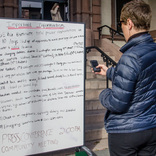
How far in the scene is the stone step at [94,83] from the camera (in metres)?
5.07

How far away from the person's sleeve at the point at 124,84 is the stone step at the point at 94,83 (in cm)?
355

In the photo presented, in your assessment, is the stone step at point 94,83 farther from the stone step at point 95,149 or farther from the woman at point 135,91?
the woman at point 135,91

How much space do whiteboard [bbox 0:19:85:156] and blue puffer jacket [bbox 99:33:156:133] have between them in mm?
1001

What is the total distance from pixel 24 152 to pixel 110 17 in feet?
28.0

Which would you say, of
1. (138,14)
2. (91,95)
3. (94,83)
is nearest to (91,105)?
(91,95)

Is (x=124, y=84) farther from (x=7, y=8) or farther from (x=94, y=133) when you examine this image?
(x=7, y=8)

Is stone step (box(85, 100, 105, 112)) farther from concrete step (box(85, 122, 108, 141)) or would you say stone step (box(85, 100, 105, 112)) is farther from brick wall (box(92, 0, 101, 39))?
brick wall (box(92, 0, 101, 39))

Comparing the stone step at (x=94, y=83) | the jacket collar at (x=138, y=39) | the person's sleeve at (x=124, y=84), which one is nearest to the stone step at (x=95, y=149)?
the stone step at (x=94, y=83)

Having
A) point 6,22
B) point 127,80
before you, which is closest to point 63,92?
point 6,22

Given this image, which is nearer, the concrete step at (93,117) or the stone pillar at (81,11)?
the concrete step at (93,117)

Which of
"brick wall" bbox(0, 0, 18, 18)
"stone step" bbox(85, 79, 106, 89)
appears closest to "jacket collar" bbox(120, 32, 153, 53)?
"stone step" bbox(85, 79, 106, 89)

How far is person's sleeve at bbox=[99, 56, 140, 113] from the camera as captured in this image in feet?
4.61

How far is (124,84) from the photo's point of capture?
1.42 m

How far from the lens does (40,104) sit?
236 cm
